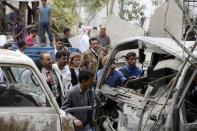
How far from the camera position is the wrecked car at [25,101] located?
5.46 meters

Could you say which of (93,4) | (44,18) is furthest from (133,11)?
(44,18)

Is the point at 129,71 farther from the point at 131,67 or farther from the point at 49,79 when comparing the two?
the point at 49,79

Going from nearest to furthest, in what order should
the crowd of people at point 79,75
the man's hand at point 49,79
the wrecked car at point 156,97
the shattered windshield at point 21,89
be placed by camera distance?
the wrecked car at point 156,97, the shattered windshield at point 21,89, the crowd of people at point 79,75, the man's hand at point 49,79

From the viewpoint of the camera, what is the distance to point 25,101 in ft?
18.8

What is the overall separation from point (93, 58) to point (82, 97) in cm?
365

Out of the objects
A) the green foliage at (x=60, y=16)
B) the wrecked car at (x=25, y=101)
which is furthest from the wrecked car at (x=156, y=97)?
the green foliage at (x=60, y=16)

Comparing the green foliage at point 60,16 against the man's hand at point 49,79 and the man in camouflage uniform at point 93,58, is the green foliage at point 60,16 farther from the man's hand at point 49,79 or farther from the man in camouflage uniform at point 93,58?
the man's hand at point 49,79

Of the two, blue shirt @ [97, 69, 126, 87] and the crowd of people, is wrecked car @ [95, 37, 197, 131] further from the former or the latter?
blue shirt @ [97, 69, 126, 87]

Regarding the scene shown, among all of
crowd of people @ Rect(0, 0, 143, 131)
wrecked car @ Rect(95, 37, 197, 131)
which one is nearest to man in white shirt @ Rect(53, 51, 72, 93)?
crowd of people @ Rect(0, 0, 143, 131)

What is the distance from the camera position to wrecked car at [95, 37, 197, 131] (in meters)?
5.07

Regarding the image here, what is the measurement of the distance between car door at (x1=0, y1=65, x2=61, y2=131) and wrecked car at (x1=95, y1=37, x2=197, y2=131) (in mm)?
869

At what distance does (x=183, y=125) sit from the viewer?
16.3ft

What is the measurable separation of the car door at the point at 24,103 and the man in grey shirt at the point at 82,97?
2.57 ft

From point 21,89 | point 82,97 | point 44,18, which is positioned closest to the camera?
point 21,89
